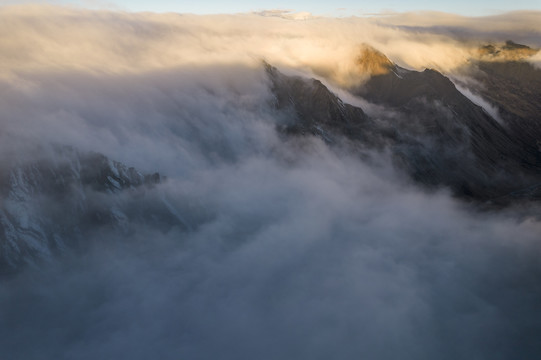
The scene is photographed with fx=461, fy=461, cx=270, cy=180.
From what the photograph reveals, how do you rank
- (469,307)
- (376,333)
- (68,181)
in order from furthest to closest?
(68,181) → (469,307) → (376,333)

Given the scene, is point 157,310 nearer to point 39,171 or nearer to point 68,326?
point 68,326

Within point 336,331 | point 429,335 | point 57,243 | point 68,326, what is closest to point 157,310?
point 68,326

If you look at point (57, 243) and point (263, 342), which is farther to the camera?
point (57, 243)

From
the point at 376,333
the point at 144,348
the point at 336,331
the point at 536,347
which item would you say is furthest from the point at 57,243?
the point at 536,347

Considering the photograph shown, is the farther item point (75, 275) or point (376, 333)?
point (75, 275)

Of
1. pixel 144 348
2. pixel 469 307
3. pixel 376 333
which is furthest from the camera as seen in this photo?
pixel 469 307

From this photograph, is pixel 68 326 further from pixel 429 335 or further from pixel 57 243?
pixel 429 335

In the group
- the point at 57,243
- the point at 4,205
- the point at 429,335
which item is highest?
the point at 4,205

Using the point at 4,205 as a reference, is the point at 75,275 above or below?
below

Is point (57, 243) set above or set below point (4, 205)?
below
